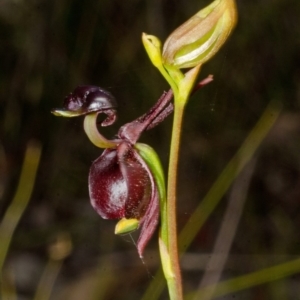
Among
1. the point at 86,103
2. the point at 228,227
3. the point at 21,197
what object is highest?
the point at 86,103

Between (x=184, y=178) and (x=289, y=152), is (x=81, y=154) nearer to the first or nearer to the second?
(x=184, y=178)

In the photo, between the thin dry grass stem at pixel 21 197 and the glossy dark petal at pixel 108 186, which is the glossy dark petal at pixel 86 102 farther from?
the thin dry grass stem at pixel 21 197

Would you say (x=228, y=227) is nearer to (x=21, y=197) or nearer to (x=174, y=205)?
(x=21, y=197)

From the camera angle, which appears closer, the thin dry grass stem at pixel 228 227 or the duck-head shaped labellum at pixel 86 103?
the duck-head shaped labellum at pixel 86 103

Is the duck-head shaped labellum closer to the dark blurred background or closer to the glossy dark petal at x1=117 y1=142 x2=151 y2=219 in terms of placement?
the glossy dark petal at x1=117 y1=142 x2=151 y2=219

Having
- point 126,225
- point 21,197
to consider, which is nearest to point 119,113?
point 21,197

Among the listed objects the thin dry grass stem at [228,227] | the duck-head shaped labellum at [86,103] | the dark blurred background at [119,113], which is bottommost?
the thin dry grass stem at [228,227]

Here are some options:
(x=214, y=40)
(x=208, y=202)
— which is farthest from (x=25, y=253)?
(x=214, y=40)

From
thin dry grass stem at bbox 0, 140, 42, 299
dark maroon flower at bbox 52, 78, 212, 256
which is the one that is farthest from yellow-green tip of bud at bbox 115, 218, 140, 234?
thin dry grass stem at bbox 0, 140, 42, 299

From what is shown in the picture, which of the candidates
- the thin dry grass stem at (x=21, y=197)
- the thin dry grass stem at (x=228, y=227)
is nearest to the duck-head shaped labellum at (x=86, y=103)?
the thin dry grass stem at (x=21, y=197)
